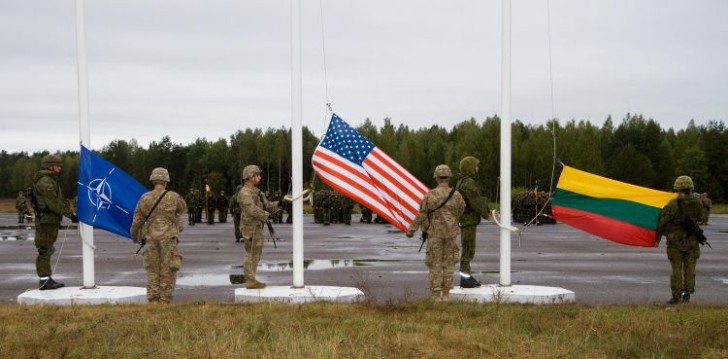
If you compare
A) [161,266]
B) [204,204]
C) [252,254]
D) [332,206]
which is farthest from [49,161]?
[204,204]

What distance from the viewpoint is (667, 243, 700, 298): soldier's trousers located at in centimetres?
1081

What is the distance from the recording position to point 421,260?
17.5 meters

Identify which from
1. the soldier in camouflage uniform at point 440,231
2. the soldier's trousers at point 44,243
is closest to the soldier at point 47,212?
the soldier's trousers at point 44,243

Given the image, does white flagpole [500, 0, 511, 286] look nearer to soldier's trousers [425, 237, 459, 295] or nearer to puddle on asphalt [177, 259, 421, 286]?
soldier's trousers [425, 237, 459, 295]

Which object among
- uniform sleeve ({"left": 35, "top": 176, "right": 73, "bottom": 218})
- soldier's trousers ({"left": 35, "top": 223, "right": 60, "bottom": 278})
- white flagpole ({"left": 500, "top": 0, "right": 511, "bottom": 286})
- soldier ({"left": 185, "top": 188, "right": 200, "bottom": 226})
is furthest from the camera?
soldier ({"left": 185, "top": 188, "right": 200, "bottom": 226})

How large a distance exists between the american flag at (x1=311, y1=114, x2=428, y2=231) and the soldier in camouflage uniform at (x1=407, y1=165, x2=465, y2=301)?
0.48 meters

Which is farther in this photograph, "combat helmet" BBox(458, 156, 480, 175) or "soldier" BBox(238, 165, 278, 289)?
"combat helmet" BBox(458, 156, 480, 175)

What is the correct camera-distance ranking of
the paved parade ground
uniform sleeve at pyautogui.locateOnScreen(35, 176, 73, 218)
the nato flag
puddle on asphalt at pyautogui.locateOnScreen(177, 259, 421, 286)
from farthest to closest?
puddle on asphalt at pyautogui.locateOnScreen(177, 259, 421, 286) → the paved parade ground → uniform sleeve at pyautogui.locateOnScreen(35, 176, 73, 218) → the nato flag

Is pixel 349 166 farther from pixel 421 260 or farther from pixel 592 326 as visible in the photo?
pixel 421 260

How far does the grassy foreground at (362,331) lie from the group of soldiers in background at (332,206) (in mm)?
25897

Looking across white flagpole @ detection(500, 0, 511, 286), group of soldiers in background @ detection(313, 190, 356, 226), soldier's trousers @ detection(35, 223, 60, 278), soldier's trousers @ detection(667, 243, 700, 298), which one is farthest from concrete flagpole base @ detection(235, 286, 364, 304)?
group of soldiers in background @ detection(313, 190, 356, 226)

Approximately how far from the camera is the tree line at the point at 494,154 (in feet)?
255

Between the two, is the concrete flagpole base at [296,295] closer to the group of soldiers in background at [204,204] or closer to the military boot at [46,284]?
the military boot at [46,284]

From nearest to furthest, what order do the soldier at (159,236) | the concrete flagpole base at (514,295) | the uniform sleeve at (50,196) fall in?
the soldier at (159,236), the concrete flagpole base at (514,295), the uniform sleeve at (50,196)
